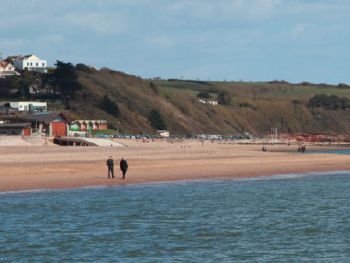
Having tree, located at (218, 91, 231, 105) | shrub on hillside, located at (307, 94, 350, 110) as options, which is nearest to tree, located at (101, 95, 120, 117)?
tree, located at (218, 91, 231, 105)

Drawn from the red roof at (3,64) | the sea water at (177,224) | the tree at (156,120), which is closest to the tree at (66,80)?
the tree at (156,120)

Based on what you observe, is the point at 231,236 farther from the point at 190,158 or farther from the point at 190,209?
the point at 190,158

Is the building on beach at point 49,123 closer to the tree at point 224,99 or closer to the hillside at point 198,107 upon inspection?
the hillside at point 198,107

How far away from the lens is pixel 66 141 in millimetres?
70500

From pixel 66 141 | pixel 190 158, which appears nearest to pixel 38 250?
pixel 190 158

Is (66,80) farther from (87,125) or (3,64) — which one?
(3,64)

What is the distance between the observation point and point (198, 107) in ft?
413

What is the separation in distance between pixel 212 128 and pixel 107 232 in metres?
96.0

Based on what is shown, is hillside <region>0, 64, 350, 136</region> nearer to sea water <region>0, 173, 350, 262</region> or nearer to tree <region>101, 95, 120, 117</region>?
tree <region>101, 95, 120, 117</region>

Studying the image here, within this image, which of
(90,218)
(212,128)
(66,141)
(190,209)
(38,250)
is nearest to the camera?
(38,250)

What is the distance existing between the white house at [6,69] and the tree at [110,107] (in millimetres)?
22440

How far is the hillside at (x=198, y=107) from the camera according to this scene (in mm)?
104000

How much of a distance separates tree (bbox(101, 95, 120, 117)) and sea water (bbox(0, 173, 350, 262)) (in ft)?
208

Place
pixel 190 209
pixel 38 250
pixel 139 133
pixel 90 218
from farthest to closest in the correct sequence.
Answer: pixel 139 133
pixel 190 209
pixel 90 218
pixel 38 250
